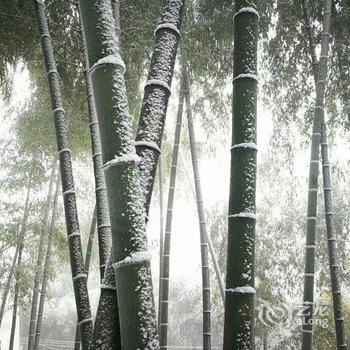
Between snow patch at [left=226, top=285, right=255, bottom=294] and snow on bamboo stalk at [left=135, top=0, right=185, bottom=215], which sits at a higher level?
snow on bamboo stalk at [left=135, top=0, right=185, bottom=215]

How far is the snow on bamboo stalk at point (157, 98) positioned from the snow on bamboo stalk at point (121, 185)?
0.15 meters

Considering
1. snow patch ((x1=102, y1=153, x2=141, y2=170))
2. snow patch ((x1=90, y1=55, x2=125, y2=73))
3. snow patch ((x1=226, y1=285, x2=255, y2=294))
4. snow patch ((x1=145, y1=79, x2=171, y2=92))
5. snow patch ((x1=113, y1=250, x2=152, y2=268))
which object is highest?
snow patch ((x1=145, y1=79, x2=171, y2=92))

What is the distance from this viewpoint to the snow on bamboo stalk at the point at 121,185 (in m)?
0.94

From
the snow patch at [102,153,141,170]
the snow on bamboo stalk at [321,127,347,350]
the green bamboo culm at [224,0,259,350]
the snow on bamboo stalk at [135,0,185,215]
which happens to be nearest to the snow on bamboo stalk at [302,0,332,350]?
the snow on bamboo stalk at [321,127,347,350]

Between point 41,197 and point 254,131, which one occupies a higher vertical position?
point 41,197

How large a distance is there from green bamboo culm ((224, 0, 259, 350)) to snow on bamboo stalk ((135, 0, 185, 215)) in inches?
8.5

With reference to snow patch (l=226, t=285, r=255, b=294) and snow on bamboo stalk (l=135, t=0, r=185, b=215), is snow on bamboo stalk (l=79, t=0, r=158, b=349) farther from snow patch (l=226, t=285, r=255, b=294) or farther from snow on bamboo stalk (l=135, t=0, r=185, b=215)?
snow patch (l=226, t=285, r=255, b=294)

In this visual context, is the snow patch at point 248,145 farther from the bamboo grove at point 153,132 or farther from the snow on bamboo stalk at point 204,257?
the snow on bamboo stalk at point 204,257

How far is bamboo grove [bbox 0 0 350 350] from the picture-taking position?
103 cm

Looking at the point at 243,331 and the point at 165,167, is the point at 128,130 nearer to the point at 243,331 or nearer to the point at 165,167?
the point at 243,331

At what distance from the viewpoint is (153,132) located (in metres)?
1.23

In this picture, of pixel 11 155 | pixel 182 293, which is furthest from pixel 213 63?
pixel 182 293

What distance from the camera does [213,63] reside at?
4.61 m

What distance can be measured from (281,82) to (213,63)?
0.87 m
